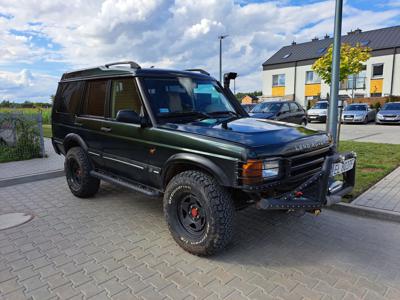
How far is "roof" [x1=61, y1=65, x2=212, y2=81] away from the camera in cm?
406

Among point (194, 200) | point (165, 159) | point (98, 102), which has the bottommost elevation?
point (194, 200)

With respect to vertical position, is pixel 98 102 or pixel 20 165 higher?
pixel 98 102

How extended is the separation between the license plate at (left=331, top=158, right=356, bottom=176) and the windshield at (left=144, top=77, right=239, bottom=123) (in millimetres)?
1593

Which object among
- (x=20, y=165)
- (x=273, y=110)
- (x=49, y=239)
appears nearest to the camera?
(x=49, y=239)

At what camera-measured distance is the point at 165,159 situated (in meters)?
3.59

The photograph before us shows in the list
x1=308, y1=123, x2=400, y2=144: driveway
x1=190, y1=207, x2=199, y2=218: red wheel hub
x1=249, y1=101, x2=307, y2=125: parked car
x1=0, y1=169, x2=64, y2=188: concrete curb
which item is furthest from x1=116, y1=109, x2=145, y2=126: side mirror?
x1=308, y1=123, x2=400, y2=144: driveway

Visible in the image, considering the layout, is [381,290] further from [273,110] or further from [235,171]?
[273,110]

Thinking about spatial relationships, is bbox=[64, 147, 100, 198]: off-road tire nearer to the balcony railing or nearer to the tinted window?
the tinted window

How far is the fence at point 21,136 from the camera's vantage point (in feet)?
28.1

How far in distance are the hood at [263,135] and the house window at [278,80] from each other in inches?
1659

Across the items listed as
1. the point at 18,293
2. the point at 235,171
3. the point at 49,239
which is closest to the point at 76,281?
the point at 18,293

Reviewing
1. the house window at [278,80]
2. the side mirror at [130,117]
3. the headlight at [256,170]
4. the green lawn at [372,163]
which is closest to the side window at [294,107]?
the green lawn at [372,163]

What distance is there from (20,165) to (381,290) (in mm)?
8135

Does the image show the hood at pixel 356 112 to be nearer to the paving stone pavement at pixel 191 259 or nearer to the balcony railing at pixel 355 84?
the balcony railing at pixel 355 84
